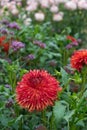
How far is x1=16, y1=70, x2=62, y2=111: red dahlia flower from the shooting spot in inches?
63.8

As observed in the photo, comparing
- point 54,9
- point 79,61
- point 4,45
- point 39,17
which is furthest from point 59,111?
point 54,9

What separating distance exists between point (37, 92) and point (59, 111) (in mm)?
115

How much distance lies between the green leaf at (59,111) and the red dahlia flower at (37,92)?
3 centimetres

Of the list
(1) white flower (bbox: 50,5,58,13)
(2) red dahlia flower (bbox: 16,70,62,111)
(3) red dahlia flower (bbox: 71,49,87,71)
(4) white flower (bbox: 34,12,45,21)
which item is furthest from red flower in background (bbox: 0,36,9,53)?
(1) white flower (bbox: 50,5,58,13)

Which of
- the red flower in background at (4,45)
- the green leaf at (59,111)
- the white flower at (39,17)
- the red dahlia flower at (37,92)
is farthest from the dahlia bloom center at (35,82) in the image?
the white flower at (39,17)

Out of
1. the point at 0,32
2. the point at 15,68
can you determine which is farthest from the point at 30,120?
the point at 0,32

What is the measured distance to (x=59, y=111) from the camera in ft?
5.39

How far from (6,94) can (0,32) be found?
1.12 metres

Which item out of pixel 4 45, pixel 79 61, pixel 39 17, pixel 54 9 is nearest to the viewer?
pixel 79 61

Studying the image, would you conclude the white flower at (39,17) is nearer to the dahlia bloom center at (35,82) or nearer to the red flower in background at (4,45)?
the red flower in background at (4,45)

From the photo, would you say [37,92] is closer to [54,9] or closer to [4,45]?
[4,45]

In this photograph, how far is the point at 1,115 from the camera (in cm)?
191

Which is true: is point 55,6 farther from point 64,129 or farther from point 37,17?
point 64,129

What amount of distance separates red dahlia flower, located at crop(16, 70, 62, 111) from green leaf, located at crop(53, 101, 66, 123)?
27 mm
